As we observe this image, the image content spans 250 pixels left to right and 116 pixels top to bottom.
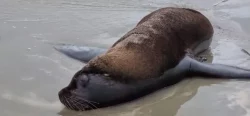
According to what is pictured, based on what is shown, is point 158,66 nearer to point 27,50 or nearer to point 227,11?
point 27,50

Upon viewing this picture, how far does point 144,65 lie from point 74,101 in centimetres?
78

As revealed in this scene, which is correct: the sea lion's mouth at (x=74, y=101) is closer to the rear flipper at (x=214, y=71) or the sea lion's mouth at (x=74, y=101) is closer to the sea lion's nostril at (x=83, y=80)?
the sea lion's nostril at (x=83, y=80)

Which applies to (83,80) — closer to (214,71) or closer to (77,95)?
(77,95)

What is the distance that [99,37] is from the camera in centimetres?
675

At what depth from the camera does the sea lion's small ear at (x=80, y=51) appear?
571 cm

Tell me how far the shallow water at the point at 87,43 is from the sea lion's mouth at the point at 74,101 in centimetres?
6

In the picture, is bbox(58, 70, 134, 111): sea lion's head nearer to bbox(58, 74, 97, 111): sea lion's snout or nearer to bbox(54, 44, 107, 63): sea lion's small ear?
bbox(58, 74, 97, 111): sea lion's snout

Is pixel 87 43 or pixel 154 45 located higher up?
pixel 154 45

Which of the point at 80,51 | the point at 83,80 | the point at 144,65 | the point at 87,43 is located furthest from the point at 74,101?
the point at 87,43

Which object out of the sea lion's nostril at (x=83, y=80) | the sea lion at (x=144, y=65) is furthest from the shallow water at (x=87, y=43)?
the sea lion's nostril at (x=83, y=80)

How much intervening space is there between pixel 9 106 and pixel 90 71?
770mm

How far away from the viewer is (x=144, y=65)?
487cm

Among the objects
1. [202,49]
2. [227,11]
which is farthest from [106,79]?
[227,11]

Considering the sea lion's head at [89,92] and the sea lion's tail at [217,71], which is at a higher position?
the sea lion's head at [89,92]
